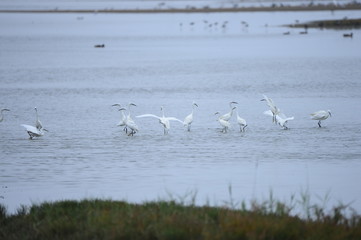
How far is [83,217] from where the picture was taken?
30.9 feet

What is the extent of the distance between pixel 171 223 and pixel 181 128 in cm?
1133

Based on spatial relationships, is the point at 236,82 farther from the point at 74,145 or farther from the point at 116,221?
the point at 116,221

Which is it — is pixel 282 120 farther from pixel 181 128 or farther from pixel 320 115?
pixel 181 128

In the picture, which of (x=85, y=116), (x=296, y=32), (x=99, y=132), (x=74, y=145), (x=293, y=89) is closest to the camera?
(x=74, y=145)

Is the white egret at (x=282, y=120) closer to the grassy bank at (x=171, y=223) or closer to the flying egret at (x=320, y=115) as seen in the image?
the flying egret at (x=320, y=115)

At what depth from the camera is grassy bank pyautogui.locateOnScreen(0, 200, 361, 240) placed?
26.6ft

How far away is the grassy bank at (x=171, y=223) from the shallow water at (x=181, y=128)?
814mm

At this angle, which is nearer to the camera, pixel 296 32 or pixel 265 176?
pixel 265 176

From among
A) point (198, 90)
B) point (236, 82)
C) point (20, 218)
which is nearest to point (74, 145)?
point (20, 218)

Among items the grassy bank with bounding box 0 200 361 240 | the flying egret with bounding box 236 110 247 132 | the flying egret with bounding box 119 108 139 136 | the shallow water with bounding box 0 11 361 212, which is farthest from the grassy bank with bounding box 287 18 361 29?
the grassy bank with bounding box 0 200 361 240

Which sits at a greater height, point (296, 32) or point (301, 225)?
point (296, 32)

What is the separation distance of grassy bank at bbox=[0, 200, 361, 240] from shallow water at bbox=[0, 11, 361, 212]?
81 cm

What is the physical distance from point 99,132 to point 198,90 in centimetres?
957

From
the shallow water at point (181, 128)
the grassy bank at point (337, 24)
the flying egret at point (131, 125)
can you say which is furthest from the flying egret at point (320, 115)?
the grassy bank at point (337, 24)
